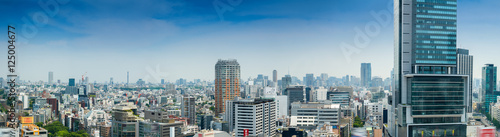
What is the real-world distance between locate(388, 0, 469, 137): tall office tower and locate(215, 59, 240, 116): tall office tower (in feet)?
35.4

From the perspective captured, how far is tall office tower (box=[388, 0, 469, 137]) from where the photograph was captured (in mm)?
8945

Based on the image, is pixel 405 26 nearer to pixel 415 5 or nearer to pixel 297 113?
pixel 415 5

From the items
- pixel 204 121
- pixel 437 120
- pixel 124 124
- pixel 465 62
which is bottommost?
pixel 204 121

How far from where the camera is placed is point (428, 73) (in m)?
9.23

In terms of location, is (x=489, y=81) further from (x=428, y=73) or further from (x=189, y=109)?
(x=189, y=109)

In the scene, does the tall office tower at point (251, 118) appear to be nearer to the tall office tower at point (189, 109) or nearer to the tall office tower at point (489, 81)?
the tall office tower at point (189, 109)

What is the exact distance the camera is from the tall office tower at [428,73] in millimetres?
8945

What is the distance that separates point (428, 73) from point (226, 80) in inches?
458

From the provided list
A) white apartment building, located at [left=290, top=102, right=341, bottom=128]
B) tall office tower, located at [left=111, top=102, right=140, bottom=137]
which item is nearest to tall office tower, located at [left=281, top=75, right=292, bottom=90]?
white apartment building, located at [left=290, top=102, right=341, bottom=128]

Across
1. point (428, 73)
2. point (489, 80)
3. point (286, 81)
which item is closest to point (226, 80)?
point (286, 81)

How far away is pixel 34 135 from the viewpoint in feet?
33.7

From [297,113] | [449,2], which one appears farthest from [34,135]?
[449,2]

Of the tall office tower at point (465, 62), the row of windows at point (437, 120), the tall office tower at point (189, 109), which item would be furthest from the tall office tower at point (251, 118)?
→ the tall office tower at point (465, 62)

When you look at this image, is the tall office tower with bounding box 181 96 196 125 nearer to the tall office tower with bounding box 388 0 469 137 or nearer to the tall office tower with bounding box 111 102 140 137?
the tall office tower with bounding box 111 102 140 137
